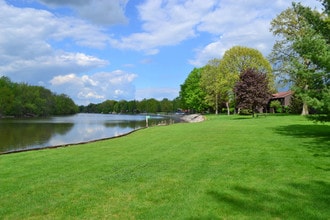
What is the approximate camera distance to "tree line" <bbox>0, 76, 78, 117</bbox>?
315 feet

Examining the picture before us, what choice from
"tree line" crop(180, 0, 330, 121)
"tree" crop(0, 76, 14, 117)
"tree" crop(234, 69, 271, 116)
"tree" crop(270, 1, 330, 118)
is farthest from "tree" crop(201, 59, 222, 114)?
"tree" crop(0, 76, 14, 117)

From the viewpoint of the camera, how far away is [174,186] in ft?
22.6

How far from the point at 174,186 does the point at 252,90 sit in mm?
31120

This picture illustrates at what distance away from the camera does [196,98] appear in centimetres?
7581

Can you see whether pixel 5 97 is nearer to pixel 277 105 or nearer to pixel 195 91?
pixel 195 91

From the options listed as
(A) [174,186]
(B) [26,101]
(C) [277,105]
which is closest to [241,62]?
(C) [277,105]

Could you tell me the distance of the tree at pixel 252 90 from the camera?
36391 mm

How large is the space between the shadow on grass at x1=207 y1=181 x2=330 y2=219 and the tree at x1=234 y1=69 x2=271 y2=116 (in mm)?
30538

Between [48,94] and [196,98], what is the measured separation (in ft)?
259

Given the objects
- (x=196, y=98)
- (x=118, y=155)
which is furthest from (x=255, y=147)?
(x=196, y=98)

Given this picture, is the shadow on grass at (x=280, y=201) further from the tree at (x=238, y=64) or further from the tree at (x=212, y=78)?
the tree at (x=212, y=78)

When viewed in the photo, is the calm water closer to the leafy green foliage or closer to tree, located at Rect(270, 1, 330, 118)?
tree, located at Rect(270, 1, 330, 118)

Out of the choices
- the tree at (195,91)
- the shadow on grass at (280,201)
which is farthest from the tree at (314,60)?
the tree at (195,91)

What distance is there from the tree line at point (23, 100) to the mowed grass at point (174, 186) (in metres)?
94.8
